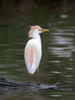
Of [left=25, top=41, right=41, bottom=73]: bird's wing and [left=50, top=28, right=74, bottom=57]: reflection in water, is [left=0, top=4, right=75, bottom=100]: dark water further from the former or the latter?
[left=25, top=41, right=41, bottom=73]: bird's wing

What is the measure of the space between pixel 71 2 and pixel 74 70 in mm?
21939

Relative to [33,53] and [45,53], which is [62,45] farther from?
[33,53]

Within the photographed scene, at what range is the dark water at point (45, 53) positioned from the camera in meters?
9.90

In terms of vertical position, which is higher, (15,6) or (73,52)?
(73,52)

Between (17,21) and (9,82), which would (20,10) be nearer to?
(17,21)

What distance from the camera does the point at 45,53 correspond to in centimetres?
1454

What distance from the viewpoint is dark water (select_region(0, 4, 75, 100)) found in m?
9.90

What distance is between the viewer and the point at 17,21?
24.6 m

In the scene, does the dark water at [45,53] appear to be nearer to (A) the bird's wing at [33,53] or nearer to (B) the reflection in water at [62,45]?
(B) the reflection in water at [62,45]

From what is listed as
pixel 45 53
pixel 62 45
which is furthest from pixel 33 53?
pixel 62 45

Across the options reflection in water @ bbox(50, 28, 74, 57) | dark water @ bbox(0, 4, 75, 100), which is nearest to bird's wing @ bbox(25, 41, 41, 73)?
dark water @ bbox(0, 4, 75, 100)

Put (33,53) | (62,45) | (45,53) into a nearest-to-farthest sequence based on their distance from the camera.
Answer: (33,53), (45,53), (62,45)

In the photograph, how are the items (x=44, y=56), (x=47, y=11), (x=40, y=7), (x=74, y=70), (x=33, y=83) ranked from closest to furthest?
(x=33, y=83)
(x=74, y=70)
(x=44, y=56)
(x=47, y=11)
(x=40, y=7)

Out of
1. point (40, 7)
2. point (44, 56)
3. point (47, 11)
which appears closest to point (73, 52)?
point (44, 56)
